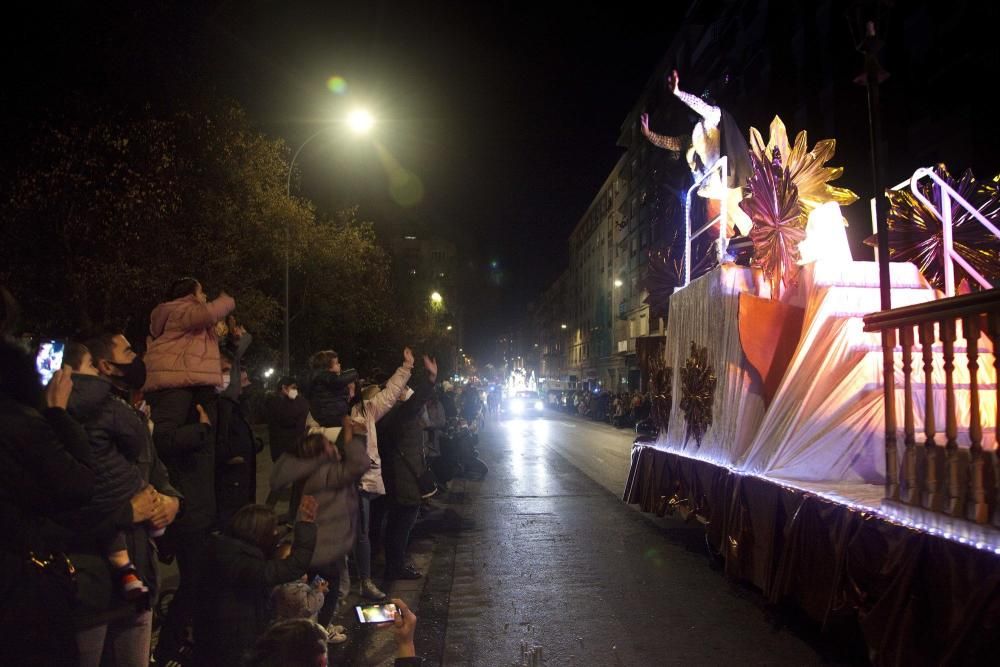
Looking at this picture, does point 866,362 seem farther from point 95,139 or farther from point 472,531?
point 95,139

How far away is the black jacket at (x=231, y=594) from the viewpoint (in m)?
3.27

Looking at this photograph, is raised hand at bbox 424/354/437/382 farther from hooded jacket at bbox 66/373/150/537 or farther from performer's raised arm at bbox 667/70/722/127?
performer's raised arm at bbox 667/70/722/127

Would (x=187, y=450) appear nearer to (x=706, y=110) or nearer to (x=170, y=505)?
(x=170, y=505)

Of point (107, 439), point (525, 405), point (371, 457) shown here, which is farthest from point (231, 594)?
point (525, 405)

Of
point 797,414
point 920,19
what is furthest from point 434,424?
point 920,19

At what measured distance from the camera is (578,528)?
8383 mm

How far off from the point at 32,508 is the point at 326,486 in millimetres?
2066

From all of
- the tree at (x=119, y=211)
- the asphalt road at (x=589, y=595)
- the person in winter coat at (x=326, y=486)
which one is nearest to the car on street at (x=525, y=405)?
the tree at (x=119, y=211)

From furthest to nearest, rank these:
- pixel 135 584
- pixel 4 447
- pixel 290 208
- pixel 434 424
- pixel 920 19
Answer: pixel 920 19
pixel 290 208
pixel 434 424
pixel 135 584
pixel 4 447

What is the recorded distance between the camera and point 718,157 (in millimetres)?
7930

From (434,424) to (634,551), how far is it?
5329mm

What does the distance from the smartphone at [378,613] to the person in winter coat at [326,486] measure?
101cm

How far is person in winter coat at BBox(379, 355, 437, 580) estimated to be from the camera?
20.3 ft

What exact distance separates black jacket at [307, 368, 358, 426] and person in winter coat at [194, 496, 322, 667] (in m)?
1.58
